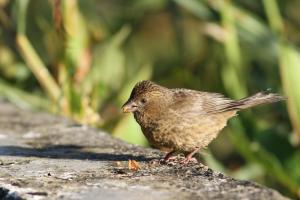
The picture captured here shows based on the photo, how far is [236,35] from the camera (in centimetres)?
684

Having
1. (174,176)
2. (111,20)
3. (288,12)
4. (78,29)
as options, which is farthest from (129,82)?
(174,176)

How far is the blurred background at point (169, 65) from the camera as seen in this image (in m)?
6.02

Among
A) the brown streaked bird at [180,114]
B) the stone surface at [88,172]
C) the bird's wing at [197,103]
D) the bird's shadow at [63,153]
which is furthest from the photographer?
the bird's wing at [197,103]

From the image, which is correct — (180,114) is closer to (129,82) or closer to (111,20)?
(129,82)

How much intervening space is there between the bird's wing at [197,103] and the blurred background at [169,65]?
0.45m

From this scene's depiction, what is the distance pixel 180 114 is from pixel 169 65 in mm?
2220

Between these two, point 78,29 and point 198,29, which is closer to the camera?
point 78,29

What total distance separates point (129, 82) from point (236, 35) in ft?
2.84

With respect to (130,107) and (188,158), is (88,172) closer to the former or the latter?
(188,158)

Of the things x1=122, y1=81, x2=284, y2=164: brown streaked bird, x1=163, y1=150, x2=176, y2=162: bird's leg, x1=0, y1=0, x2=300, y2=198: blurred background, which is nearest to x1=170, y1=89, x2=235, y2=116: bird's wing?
x1=122, y1=81, x2=284, y2=164: brown streaked bird

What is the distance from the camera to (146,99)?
5.26 metres

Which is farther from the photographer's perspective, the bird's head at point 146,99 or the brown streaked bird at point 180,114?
the bird's head at point 146,99

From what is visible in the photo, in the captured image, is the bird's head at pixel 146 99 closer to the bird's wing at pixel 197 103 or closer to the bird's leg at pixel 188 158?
the bird's wing at pixel 197 103

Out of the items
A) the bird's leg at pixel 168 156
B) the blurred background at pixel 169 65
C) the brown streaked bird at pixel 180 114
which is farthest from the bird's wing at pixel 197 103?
the blurred background at pixel 169 65
